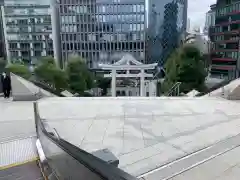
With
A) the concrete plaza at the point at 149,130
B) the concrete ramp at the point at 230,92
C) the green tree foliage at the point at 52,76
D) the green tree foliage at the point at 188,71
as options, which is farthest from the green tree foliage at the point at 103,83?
the concrete plaza at the point at 149,130

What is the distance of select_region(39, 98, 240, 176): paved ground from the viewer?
3.85 metres

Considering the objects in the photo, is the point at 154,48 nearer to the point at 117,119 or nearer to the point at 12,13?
the point at 12,13

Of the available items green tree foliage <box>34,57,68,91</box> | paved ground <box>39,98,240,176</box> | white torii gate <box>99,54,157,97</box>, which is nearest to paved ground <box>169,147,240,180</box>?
paved ground <box>39,98,240,176</box>

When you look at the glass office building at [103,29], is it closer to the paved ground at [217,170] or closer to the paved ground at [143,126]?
the paved ground at [143,126]

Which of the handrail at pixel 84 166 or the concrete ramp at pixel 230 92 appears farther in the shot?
the concrete ramp at pixel 230 92

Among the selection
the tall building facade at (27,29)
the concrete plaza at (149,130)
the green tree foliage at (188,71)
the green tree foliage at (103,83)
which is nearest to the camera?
the concrete plaza at (149,130)

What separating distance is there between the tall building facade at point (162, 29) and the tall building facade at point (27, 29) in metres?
21.9

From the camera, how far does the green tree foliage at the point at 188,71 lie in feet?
55.7

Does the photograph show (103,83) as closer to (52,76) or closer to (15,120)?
(52,76)

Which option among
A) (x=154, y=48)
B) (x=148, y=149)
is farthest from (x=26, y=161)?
(x=154, y=48)

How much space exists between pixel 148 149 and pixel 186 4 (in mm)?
64111

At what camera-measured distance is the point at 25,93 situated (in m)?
8.16

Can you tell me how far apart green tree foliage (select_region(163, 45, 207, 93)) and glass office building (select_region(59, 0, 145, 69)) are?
2592 centimetres

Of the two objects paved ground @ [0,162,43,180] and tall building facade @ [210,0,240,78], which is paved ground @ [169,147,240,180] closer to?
paved ground @ [0,162,43,180]
